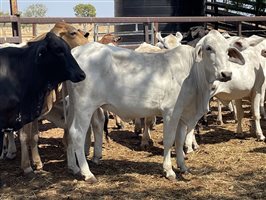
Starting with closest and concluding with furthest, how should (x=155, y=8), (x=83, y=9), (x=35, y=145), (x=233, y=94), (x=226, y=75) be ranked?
(x=226, y=75) → (x=35, y=145) → (x=233, y=94) → (x=155, y=8) → (x=83, y=9)

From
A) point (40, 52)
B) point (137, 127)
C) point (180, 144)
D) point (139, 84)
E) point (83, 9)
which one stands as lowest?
point (83, 9)

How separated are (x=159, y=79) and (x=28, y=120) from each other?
169 centimetres

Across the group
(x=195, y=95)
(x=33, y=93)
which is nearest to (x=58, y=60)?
(x=33, y=93)

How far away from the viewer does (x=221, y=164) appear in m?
6.40

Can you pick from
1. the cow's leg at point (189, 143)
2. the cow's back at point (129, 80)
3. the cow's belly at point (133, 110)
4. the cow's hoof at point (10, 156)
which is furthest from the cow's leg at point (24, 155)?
the cow's leg at point (189, 143)

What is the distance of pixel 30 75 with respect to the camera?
5.46 meters

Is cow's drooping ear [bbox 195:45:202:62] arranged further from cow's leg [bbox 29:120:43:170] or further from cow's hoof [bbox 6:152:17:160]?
cow's hoof [bbox 6:152:17:160]

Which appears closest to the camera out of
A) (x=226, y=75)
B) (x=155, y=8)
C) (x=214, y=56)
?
(x=226, y=75)

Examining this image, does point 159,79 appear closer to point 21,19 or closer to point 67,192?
point 67,192

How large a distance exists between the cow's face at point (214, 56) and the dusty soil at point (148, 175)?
132 cm

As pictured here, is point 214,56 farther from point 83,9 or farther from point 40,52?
point 83,9

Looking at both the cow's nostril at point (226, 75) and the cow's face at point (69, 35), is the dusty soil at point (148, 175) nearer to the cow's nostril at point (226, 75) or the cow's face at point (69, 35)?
the cow's nostril at point (226, 75)

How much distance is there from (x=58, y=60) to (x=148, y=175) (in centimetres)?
190

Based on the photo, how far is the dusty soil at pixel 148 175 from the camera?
5289mm
